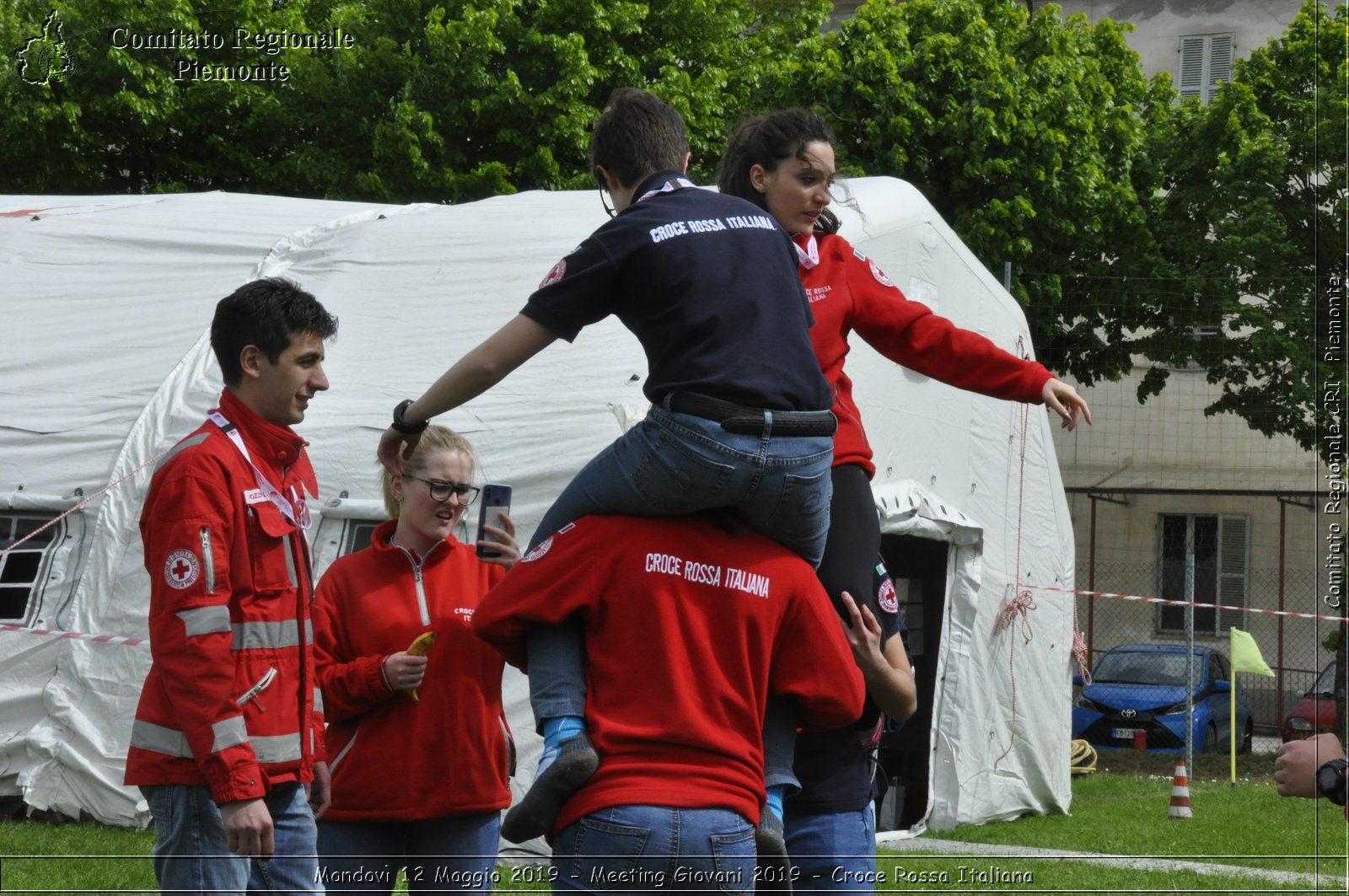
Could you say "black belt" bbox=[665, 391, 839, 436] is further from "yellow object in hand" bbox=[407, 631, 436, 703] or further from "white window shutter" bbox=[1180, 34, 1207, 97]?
"white window shutter" bbox=[1180, 34, 1207, 97]

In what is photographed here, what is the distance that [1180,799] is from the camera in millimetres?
12117

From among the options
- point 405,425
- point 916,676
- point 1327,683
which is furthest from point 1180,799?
point 405,425

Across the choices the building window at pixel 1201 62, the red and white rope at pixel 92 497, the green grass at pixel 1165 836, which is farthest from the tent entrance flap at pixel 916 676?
the building window at pixel 1201 62

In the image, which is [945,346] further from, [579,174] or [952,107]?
[952,107]

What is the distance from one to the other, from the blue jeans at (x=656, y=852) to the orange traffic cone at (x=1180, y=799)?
10.5 metres

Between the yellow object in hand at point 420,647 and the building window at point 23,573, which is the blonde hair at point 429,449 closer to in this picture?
the yellow object in hand at point 420,647

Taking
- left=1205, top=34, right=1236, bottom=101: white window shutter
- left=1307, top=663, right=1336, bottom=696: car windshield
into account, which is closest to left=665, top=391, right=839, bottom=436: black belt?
left=1307, top=663, right=1336, bottom=696: car windshield

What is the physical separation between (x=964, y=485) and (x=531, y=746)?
414cm

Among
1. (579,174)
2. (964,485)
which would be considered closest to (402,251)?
(964,485)

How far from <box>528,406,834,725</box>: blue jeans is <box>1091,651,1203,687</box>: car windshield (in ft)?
58.8

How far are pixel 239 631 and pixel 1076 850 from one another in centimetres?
784

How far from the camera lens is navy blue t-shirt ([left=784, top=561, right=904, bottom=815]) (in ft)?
11.1

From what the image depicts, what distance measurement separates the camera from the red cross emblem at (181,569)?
3316mm

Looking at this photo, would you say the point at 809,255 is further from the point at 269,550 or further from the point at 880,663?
the point at 269,550
